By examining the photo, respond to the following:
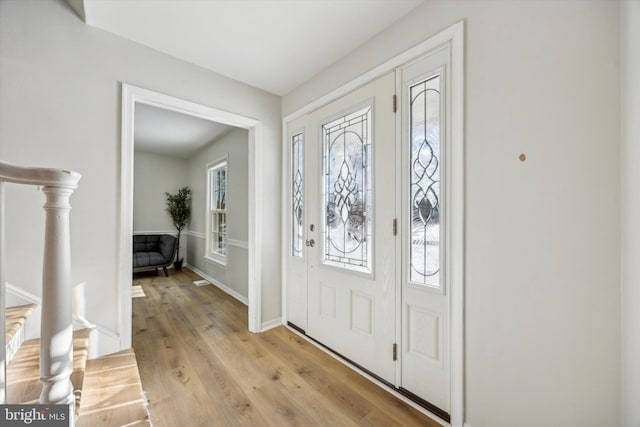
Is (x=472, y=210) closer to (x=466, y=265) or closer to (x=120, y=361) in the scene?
(x=466, y=265)

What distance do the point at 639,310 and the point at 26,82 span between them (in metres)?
3.20

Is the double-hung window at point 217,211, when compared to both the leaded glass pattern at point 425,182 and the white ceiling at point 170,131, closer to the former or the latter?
the white ceiling at point 170,131

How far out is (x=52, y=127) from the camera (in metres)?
1.78

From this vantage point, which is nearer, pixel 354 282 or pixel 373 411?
pixel 373 411

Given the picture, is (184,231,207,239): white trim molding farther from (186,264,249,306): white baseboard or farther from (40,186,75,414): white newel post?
(40,186,75,414): white newel post

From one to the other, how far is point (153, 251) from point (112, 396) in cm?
496

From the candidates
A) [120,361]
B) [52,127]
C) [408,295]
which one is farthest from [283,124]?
[120,361]

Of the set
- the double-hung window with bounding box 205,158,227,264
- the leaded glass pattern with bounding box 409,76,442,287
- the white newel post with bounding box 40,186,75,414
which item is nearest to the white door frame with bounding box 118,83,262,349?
the white newel post with bounding box 40,186,75,414

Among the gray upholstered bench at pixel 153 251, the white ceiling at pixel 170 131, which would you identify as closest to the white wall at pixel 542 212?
the white ceiling at pixel 170 131

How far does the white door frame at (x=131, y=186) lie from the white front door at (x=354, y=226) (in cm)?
59

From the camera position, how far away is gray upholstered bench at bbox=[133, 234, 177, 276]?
16.4 ft

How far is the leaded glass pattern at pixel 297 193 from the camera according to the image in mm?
2773

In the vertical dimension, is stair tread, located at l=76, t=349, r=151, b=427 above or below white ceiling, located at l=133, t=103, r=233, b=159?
below

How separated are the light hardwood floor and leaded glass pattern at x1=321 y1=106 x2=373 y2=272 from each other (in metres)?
0.85
